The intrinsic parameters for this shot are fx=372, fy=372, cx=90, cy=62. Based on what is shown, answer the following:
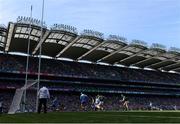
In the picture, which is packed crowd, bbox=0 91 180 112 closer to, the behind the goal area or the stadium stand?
the stadium stand

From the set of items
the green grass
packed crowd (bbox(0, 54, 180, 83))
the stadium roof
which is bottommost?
the green grass

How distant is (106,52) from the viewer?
227ft

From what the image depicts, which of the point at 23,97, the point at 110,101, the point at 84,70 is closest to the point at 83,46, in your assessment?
the point at 84,70

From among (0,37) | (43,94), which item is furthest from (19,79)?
(43,94)

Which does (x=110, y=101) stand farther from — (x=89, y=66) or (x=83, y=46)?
(x=83, y=46)

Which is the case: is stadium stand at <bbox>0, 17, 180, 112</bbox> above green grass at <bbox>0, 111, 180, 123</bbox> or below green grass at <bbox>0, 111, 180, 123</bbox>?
above

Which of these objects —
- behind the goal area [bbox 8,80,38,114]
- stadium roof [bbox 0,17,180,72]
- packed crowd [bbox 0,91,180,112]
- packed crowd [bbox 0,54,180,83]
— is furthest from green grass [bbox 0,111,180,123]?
packed crowd [bbox 0,54,180,83]

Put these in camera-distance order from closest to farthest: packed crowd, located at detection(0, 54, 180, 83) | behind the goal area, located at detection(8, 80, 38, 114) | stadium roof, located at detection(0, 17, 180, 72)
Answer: behind the goal area, located at detection(8, 80, 38, 114) < stadium roof, located at detection(0, 17, 180, 72) < packed crowd, located at detection(0, 54, 180, 83)

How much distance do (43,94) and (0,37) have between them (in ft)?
125

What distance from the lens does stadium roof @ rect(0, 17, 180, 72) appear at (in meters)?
55.3

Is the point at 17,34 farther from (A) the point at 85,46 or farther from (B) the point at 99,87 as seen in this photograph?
(B) the point at 99,87

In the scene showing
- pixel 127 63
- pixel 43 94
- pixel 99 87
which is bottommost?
pixel 43 94

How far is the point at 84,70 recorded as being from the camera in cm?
→ 7575

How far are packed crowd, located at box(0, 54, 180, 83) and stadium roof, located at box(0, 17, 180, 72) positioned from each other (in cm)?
168
